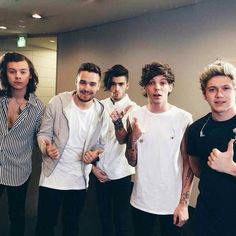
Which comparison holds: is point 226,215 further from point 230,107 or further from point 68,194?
point 68,194

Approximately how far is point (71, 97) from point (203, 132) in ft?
3.18

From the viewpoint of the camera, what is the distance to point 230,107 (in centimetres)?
131

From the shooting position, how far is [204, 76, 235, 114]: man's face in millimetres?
1298

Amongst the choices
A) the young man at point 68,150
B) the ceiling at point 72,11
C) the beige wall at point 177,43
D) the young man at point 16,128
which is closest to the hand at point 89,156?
the young man at point 68,150

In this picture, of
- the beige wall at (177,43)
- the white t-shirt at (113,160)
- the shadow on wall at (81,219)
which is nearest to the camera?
the white t-shirt at (113,160)

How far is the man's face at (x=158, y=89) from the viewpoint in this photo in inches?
64.8

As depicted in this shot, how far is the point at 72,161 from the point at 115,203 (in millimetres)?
585

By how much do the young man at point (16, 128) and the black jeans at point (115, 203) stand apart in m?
0.62

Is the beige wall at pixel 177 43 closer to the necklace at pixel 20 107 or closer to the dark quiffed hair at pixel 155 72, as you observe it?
the dark quiffed hair at pixel 155 72

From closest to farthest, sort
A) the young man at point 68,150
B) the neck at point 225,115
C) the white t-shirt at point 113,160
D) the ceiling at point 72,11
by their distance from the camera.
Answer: the neck at point 225,115, the young man at point 68,150, the white t-shirt at point 113,160, the ceiling at point 72,11

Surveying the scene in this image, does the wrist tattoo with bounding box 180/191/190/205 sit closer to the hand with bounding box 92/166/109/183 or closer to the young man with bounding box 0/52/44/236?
the hand with bounding box 92/166/109/183

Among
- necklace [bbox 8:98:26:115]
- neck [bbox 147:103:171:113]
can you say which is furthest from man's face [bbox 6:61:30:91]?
neck [bbox 147:103:171:113]

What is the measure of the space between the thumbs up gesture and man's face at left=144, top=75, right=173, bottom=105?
508 mm

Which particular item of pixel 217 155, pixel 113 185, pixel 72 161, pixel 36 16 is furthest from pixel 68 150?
pixel 36 16
